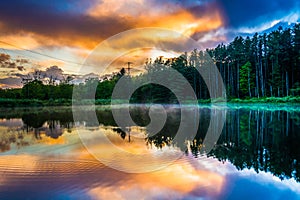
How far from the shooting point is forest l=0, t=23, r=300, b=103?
139ft

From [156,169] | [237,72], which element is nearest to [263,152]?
[156,169]

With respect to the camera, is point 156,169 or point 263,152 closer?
point 156,169

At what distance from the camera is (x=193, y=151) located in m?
7.09

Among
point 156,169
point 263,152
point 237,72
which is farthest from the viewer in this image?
point 237,72

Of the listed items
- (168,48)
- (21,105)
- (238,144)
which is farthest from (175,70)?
(238,144)

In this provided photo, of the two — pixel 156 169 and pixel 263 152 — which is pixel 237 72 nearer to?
pixel 263 152

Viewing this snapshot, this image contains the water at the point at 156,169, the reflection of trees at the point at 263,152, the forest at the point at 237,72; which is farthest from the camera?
the forest at the point at 237,72

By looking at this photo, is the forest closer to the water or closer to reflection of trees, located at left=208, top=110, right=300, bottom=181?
reflection of trees, located at left=208, top=110, right=300, bottom=181

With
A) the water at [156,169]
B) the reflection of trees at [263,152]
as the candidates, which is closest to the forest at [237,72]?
the reflection of trees at [263,152]

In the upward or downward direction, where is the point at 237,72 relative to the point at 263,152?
upward

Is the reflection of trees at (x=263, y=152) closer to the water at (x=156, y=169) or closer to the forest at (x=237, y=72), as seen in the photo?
the water at (x=156, y=169)

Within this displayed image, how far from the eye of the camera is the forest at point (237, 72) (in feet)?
139

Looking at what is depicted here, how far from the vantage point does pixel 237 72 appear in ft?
163

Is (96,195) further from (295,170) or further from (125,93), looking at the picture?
(125,93)
